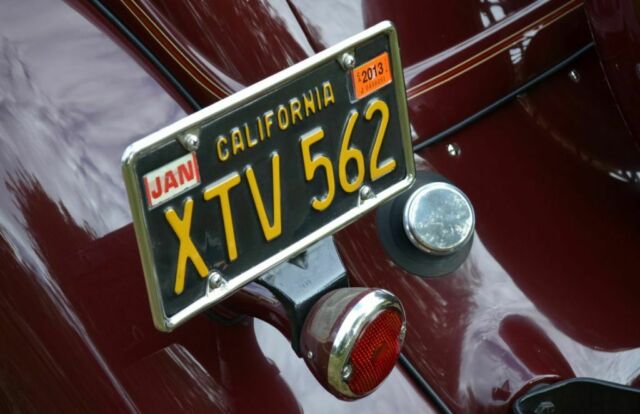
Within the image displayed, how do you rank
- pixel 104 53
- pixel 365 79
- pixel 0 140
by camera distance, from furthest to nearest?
pixel 104 53 < pixel 0 140 < pixel 365 79

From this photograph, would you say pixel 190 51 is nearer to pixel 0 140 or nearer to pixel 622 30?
pixel 0 140

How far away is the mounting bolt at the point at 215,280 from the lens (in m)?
1.17

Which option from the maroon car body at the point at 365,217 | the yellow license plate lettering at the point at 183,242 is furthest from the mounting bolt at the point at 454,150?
the yellow license plate lettering at the point at 183,242

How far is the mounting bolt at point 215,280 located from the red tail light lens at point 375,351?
170mm

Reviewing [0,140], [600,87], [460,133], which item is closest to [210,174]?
[0,140]

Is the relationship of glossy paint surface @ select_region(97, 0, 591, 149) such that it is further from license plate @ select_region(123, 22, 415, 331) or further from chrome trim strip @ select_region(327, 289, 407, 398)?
chrome trim strip @ select_region(327, 289, 407, 398)

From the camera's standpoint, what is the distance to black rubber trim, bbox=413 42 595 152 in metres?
1.58

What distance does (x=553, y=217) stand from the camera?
1.65m

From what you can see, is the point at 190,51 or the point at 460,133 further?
the point at 460,133

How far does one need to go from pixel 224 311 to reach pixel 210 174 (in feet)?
0.98

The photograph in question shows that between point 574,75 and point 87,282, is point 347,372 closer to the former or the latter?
point 87,282

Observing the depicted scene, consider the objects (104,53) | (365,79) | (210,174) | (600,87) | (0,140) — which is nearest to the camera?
(210,174)

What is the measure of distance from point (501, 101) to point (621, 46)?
19cm

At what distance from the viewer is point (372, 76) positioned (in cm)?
125
